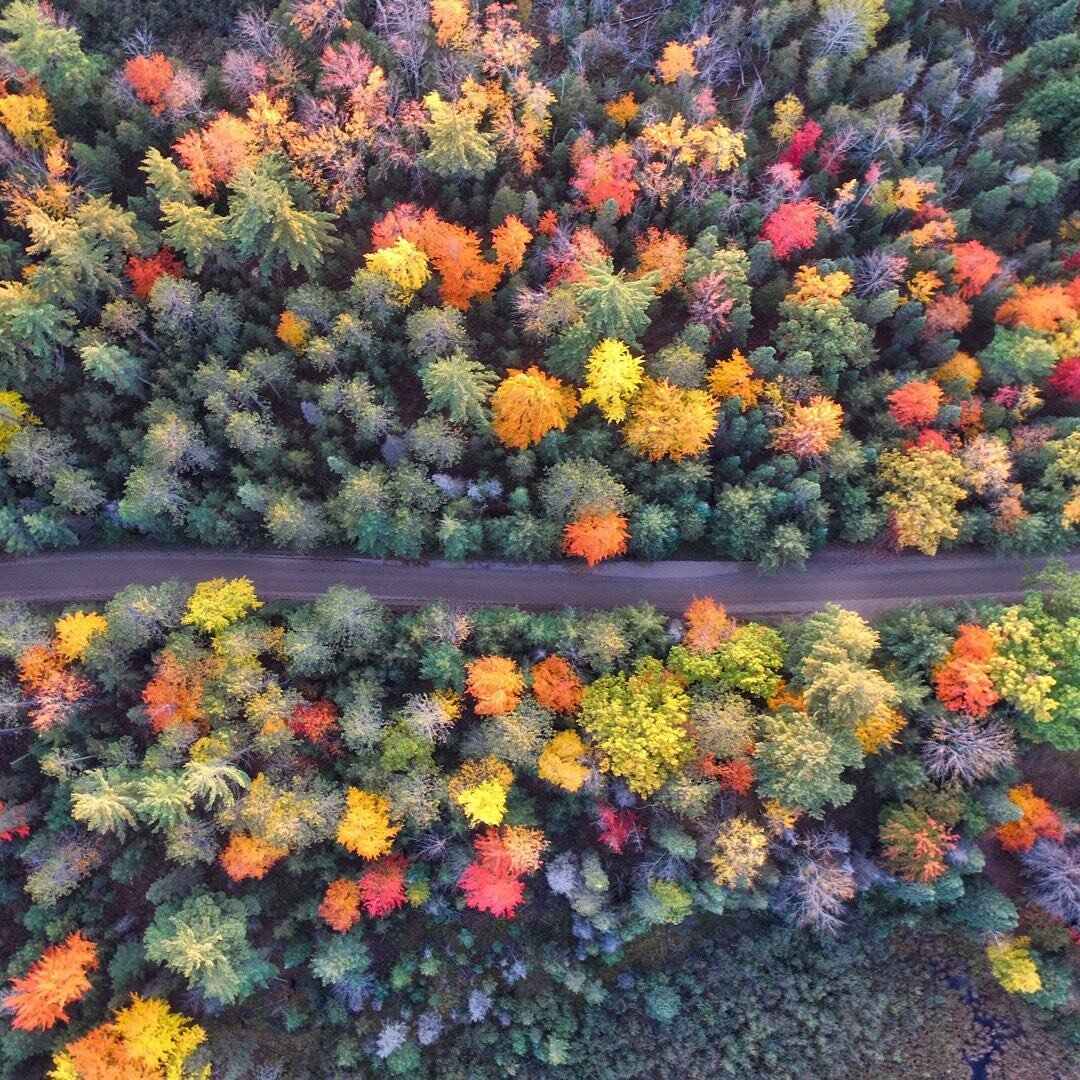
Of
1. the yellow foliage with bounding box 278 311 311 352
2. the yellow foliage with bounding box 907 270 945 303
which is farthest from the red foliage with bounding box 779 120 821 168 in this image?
the yellow foliage with bounding box 278 311 311 352

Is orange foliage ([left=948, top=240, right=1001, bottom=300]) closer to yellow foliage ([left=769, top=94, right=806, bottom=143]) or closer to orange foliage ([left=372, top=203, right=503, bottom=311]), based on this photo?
yellow foliage ([left=769, top=94, right=806, bottom=143])

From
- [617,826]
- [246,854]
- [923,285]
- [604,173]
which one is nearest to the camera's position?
[246,854]

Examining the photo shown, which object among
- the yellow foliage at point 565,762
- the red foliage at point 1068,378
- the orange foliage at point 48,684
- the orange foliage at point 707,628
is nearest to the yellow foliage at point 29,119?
the orange foliage at point 48,684

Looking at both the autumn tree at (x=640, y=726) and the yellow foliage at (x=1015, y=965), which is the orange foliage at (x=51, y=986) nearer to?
the autumn tree at (x=640, y=726)

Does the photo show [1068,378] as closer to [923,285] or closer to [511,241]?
[923,285]

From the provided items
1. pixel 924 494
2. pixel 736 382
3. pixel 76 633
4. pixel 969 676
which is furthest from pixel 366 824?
pixel 924 494

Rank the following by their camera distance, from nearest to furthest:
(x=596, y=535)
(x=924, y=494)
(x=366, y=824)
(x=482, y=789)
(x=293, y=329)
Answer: (x=482, y=789), (x=366, y=824), (x=596, y=535), (x=924, y=494), (x=293, y=329)
